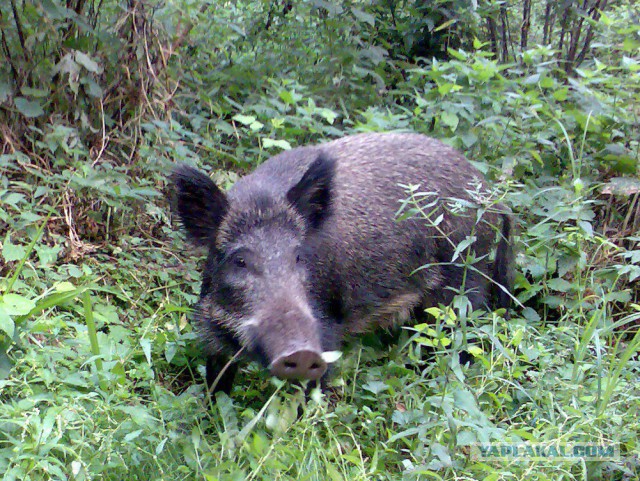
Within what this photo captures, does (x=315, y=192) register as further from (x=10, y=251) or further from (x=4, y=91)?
(x=4, y=91)

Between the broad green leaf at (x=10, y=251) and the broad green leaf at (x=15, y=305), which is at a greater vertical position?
the broad green leaf at (x=15, y=305)

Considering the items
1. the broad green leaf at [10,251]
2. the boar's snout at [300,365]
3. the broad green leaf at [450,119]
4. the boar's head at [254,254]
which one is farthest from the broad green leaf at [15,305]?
the broad green leaf at [450,119]

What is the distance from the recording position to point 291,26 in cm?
619

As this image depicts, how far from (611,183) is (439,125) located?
1121 mm

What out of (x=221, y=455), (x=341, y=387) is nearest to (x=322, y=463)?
(x=221, y=455)

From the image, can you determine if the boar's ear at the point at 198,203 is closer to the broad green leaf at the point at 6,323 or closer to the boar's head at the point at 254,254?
the boar's head at the point at 254,254

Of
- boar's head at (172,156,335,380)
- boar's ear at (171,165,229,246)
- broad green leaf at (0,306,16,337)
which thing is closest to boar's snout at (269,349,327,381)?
boar's head at (172,156,335,380)

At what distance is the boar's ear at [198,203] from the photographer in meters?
3.21

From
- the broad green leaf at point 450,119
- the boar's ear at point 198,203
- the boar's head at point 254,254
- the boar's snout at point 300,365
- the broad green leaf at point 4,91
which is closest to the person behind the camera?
the boar's snout at point 300,365

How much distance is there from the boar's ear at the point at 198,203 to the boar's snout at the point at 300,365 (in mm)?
882

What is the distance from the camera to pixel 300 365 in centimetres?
262

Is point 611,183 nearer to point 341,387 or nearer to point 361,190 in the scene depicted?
point 361,190

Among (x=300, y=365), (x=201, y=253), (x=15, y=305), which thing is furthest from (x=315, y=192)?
(x=15, y=305)

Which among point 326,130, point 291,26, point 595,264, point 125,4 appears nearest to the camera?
point 595,264
